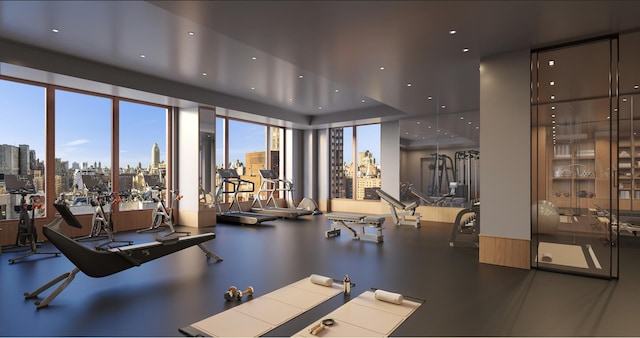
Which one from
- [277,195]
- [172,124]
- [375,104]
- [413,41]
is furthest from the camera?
[277,195]

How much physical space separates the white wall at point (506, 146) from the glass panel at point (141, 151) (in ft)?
21.4

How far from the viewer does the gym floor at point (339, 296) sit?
9.29 feet

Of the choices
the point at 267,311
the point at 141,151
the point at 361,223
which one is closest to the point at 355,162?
the point at 361,223

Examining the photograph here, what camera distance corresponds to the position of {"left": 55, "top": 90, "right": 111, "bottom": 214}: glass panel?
6.87 metres

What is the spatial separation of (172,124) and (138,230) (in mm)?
2724

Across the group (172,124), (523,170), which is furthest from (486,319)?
(172,124)

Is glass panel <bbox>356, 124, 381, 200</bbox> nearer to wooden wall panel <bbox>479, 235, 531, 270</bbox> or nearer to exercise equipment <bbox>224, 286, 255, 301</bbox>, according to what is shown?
wooden wall panel <bbox>479, 235, 531, 270</bbox>

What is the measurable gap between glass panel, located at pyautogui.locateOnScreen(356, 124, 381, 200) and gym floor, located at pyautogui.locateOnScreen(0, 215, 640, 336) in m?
5.33

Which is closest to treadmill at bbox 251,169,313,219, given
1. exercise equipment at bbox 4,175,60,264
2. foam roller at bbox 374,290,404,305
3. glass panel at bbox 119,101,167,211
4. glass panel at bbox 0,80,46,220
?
glass panel at bbox 119,101,167,211

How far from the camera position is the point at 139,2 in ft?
12.9

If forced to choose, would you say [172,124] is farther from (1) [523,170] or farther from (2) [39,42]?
(1) [523,170]

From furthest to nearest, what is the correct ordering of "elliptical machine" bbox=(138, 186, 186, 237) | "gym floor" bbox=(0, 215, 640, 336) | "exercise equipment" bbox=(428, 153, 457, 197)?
"exercise equipment" bbox=(428, 153, 457, 197), "elliptical machine" bbox=(138, 186, 186, 237), "gym floor" bbox=(0, 215, 640, 336)

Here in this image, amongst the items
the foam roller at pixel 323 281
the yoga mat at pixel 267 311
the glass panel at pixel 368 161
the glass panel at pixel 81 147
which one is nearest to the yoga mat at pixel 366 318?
the yoga mat at pixel 267 311

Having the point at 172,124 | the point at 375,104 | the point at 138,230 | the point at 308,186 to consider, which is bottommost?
the point at 138,230
